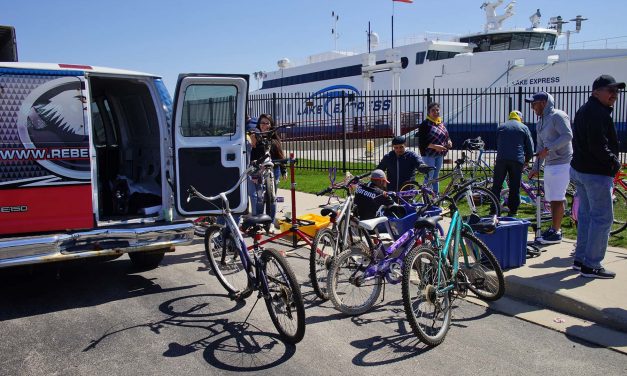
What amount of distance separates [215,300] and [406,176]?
3.73 m

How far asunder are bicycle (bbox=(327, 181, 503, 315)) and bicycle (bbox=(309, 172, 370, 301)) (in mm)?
351

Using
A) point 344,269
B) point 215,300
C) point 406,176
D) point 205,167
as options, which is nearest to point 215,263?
point 215,300

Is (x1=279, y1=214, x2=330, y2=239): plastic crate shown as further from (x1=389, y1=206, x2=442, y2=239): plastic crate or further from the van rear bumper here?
the van rear bumper

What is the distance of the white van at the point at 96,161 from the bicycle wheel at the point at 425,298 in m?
2.68

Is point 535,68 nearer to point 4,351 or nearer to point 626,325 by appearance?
point 626,325

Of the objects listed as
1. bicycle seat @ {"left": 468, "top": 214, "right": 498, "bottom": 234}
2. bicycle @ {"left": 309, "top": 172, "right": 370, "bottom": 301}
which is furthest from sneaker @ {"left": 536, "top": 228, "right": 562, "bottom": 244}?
bicycle @ {"left": 309, "top": 172, "right": 370, "bottom": 301}

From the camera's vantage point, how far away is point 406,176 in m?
8.10

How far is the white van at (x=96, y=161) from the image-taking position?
5121mm

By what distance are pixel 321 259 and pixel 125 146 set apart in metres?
3.75

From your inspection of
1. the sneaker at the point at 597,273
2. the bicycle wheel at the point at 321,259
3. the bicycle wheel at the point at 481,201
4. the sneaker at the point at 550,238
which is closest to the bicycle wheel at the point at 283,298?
the bicycle wheel at the point at 321,259

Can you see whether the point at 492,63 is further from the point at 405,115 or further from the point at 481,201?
the point at 481,201

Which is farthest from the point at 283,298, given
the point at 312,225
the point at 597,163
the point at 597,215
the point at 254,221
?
the point at 597,163

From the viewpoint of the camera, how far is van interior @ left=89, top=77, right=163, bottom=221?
6867 mm

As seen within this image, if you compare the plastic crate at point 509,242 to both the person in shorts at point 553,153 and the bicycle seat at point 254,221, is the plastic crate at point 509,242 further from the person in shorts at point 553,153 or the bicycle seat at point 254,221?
the bicycle seat at point 254,221
